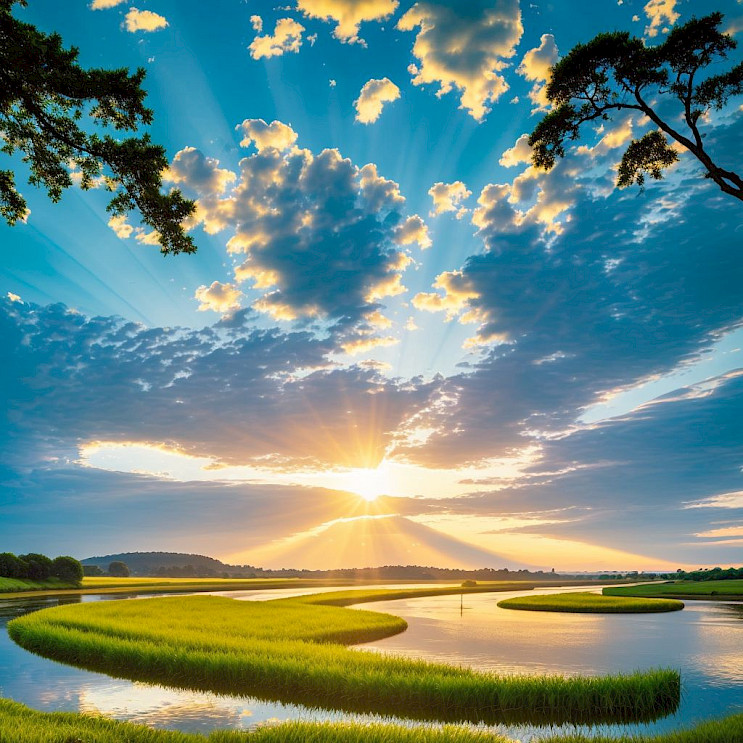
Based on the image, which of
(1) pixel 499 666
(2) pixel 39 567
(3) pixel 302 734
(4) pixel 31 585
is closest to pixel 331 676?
(3) pixel 302 734

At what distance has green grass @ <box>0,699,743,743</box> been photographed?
13977mm

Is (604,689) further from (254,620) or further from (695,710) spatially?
(254,620)

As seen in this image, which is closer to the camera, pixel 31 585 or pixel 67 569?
pixel 31 585

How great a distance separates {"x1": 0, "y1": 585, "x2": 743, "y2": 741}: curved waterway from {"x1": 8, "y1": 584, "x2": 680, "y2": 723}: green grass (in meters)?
1.07

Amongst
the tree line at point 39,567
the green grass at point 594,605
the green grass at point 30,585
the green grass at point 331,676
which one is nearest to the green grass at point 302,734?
the green grass at point 331,676

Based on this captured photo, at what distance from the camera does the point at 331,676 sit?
21203mm

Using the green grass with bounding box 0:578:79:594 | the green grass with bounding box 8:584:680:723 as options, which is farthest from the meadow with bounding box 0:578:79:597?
the green grass with bounding box 8:584:680:723

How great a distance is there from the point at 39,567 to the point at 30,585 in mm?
8221

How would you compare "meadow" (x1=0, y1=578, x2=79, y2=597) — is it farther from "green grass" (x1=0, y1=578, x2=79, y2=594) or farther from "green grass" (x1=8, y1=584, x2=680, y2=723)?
"green grass" (x1=8, y1=584, x2=680, y2=723)

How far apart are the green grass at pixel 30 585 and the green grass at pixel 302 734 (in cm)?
9244

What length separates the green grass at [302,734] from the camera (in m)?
14.0

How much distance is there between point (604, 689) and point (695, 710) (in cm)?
291

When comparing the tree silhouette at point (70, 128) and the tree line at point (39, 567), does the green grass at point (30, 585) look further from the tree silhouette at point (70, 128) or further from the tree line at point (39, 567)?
the tree silhouette at point (70, 128)

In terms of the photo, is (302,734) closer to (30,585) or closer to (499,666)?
(499,666)
